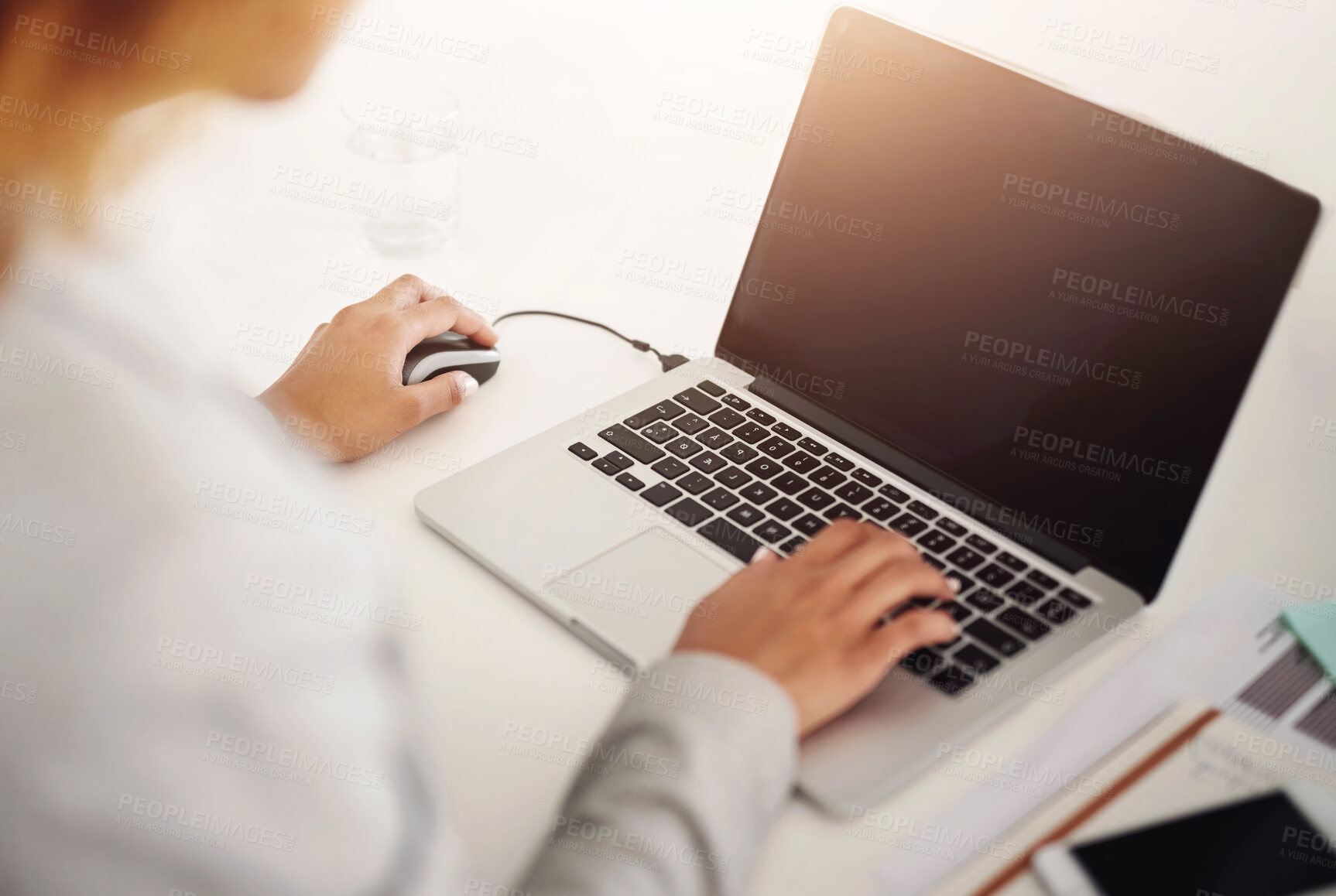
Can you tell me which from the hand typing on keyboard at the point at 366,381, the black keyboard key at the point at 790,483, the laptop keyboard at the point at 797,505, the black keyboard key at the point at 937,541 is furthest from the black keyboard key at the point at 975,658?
the hand typing on keyboard at the point at 366,381

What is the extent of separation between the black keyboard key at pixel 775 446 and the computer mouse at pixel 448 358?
312mm

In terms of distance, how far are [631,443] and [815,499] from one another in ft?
0.58

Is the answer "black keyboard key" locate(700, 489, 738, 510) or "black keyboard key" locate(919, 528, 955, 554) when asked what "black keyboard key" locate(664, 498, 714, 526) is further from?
"black keyboard key" locate(919, 528, 955, 554)

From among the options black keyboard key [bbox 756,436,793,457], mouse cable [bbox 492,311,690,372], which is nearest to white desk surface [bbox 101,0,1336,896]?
mouse cable [bbox 492,311,690,372]

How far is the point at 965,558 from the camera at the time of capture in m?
0.82

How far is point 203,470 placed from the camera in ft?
1.62

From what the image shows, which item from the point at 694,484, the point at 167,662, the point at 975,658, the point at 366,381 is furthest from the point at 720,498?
the point at 167,662

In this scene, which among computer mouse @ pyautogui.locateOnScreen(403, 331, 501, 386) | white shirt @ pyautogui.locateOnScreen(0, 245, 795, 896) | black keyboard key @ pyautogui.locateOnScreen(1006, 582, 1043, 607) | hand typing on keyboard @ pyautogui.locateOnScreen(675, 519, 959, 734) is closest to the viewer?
white shirt @ pyautogui.locateOnScreen(0, 245, 795, 896)

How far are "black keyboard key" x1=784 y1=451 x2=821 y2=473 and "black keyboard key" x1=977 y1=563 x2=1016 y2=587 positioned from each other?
0.17m

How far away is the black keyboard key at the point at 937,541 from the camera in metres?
0.83

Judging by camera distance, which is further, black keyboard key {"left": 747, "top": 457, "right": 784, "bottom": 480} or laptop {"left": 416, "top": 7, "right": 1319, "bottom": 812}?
black keyboard key {"left": 747, "top": 457, "right": 784, "bottom": 480}

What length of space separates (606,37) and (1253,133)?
2.99ft

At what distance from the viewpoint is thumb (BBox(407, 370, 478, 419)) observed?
3.22ft

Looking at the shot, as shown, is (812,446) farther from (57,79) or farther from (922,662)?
(57,79)
